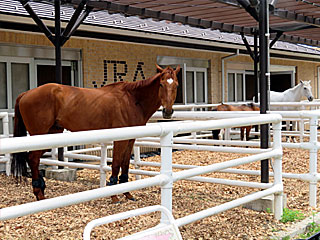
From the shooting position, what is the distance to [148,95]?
257 inches

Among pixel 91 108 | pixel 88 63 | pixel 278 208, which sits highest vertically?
pixel 88 63

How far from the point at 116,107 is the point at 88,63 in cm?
580

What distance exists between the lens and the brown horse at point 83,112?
6.43m

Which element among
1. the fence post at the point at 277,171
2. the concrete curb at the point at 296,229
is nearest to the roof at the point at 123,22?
the fence post at the point at 277,171

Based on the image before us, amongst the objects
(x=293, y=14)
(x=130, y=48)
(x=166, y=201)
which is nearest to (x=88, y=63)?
(x=130, y=48)

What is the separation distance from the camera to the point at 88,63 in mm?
12039

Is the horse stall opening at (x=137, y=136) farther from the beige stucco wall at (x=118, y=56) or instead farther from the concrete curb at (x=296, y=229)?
the beige stucco wall at (x=118, y=56)

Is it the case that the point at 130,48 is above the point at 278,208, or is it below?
above

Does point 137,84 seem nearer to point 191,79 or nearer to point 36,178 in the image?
point 36,178

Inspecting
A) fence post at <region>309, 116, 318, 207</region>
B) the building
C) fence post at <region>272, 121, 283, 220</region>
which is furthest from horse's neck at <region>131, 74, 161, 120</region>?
the building

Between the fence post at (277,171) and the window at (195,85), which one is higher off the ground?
the window at (195,85)

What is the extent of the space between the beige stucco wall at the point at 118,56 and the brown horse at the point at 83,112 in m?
4.32

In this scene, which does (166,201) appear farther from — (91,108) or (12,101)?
(12,101)

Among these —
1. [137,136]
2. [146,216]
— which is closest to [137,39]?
[146,216]
